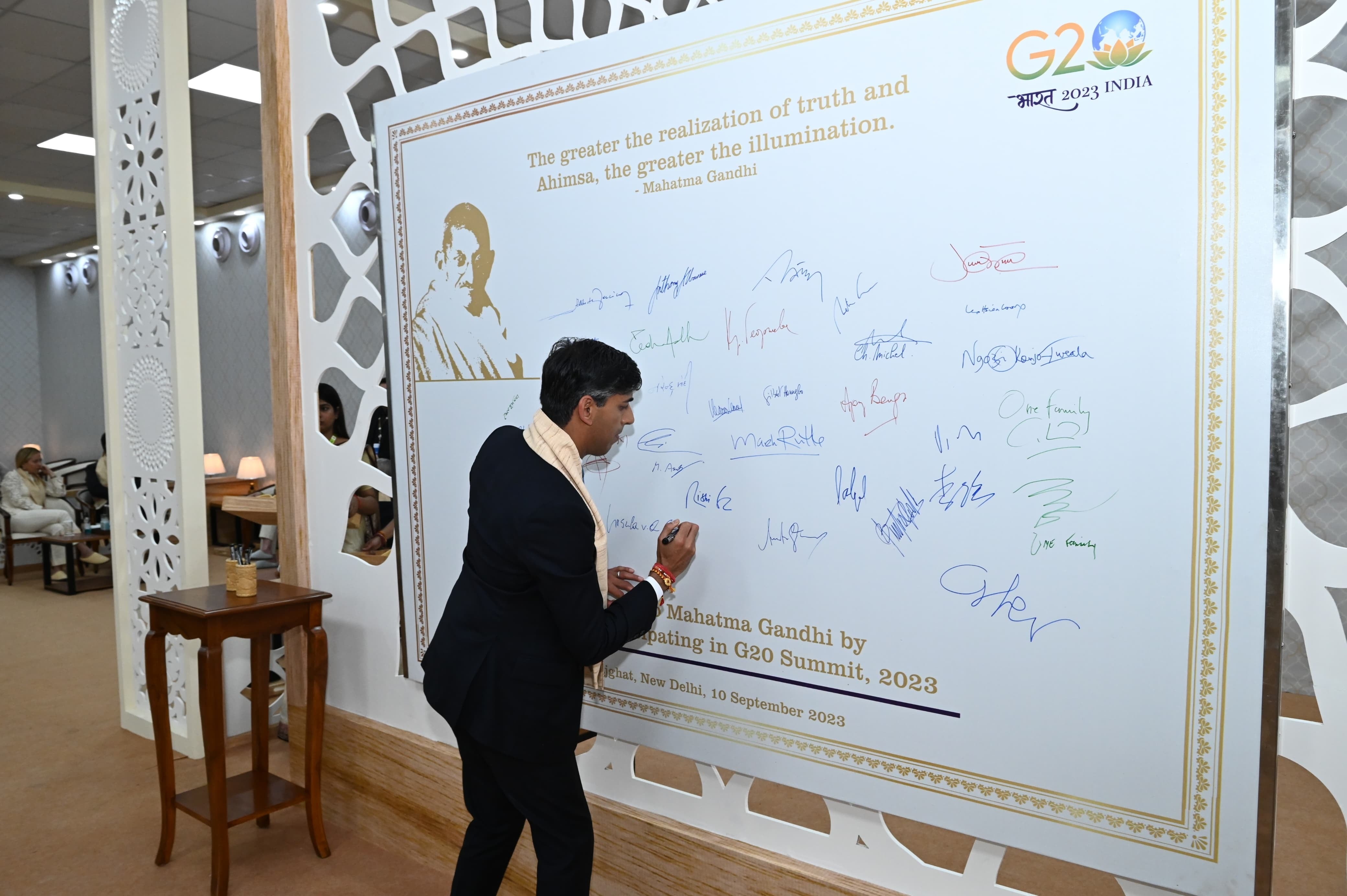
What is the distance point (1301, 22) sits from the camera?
10.4ft

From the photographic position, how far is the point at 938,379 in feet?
5.56

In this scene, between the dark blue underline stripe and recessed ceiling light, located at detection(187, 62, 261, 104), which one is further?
recessed ceiling light, located at detection(187, 62, 261, 104)

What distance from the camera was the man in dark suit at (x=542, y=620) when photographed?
1.72 m

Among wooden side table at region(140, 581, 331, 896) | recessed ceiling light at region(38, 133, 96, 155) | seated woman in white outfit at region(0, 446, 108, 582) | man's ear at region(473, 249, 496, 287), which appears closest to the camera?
man's ear at region(473, 249, 496, 287)

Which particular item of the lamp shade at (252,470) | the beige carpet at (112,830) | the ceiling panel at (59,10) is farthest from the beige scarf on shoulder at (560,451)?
the lamp shade at (252,470)

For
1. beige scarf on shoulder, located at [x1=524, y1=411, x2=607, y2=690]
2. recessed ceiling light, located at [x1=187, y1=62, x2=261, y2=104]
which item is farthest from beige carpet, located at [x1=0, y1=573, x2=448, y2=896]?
recessed ceiling light, located at [x1=187, y1=62, x2=261, y2=104]

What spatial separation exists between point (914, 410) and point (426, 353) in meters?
1.43

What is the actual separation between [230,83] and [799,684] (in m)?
5.63
